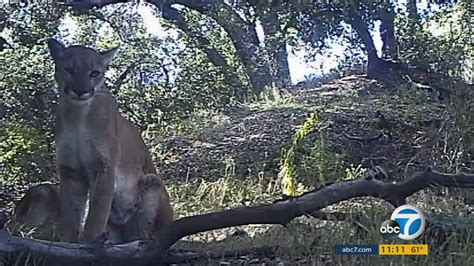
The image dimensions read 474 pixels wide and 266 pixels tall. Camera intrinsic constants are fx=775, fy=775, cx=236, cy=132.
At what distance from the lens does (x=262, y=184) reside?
741 cm

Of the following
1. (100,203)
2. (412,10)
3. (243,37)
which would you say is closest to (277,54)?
(243,37)

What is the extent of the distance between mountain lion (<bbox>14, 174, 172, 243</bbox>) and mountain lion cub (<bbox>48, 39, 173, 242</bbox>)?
0.04ft

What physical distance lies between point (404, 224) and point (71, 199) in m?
2.17

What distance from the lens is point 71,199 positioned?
5.07m

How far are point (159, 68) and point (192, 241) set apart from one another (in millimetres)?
7189

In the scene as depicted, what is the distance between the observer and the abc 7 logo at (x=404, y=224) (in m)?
4.12

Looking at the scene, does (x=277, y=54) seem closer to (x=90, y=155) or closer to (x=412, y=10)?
(x=412, y=10)

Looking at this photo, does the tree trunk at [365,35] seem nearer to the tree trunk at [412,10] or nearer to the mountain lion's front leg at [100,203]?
the tree trunk at [412,10]

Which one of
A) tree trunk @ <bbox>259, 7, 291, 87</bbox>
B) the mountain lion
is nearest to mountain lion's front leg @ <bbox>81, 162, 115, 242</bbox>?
the mountain lion

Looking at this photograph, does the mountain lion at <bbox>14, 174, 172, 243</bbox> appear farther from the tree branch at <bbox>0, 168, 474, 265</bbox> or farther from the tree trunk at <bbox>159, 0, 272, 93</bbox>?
the tree trunk at <bbox>159, 0, 272, 93</bbox>

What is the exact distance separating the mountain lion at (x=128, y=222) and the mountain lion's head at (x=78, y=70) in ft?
2.44

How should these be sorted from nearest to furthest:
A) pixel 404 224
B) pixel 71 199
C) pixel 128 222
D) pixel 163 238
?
pixel 163 238, pixel 404 224, pixel 71 199, pixel 128 222

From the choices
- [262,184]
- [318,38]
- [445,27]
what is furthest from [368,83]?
[262,184]

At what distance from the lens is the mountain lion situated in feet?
16.8
